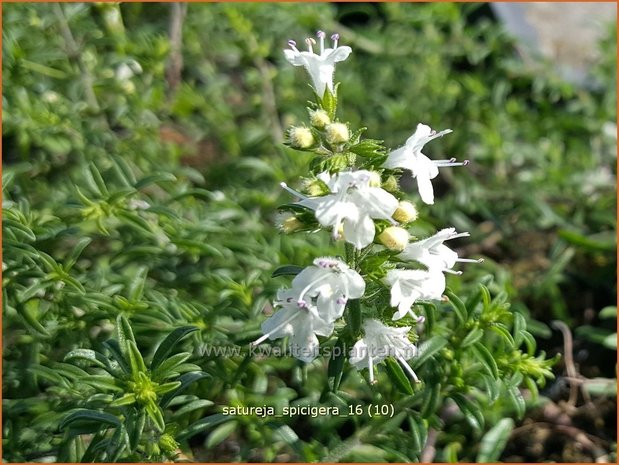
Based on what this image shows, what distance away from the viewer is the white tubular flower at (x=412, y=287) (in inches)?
77.9

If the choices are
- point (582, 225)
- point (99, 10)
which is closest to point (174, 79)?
point (99, 10)

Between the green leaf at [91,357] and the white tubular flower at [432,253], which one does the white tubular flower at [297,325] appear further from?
the green leaf at [91,357]

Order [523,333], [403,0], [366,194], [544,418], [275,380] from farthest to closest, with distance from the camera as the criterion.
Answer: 1. [403,0]
2. [544,418]
3. [275,380]
4. [523,333]
5. [366,194]

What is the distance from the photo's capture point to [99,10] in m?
3.98

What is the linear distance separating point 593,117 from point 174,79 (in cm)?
271

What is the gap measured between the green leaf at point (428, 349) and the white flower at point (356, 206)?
2.32 feet

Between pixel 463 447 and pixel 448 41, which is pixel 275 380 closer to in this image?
pixel 463 447

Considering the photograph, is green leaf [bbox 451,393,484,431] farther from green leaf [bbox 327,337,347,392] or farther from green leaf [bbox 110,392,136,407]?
green leaf [bbox 110,392,136,407]

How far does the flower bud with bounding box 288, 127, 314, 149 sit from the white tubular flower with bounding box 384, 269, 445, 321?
0.44 m

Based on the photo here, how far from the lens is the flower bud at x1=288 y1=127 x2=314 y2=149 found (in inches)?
82.3

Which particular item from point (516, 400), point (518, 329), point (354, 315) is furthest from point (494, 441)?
point (354, 315)

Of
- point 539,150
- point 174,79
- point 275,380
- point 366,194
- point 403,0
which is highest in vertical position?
point 403,0

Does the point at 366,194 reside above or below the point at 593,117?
below

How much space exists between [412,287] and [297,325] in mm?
338
